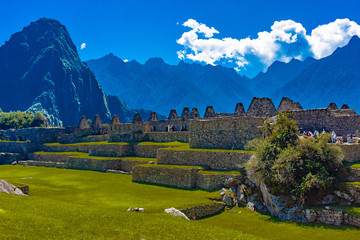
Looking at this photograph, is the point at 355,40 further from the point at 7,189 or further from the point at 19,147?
the point at 7,189

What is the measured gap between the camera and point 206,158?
27906mm

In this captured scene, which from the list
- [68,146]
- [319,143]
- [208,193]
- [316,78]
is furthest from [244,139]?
[316,78]

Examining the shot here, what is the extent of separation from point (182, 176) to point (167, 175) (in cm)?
184

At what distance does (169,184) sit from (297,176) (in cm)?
1199

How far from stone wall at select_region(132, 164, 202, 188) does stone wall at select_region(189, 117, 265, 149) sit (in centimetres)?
468

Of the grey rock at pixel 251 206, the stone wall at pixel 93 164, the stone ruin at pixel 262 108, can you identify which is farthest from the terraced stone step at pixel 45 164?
the grey rock at pixel 251 206

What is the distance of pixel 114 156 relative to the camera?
40062 millimetres

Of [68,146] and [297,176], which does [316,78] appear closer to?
[68,146]

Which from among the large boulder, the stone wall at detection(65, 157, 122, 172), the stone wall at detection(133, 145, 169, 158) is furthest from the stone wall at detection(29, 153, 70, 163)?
the large boulder

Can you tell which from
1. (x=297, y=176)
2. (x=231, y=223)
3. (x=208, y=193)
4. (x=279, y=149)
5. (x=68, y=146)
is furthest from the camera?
(x=68, y=146)

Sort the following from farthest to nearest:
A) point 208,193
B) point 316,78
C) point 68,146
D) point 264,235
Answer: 1. point 316,78
2. point 68,146
3. point 208,193
4. point 264,235

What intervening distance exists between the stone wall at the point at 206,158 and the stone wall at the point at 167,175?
1.52 meters

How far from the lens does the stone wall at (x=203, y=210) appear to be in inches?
738

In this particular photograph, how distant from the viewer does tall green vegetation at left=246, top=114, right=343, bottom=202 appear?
18.3 metres
